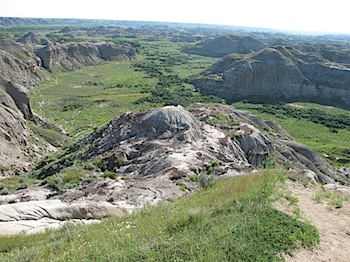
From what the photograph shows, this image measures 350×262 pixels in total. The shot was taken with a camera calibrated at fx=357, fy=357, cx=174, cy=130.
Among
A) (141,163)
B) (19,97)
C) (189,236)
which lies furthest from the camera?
(19,97)

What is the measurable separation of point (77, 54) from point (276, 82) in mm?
69973

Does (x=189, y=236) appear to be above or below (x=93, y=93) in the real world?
above

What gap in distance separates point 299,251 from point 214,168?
1324 cm

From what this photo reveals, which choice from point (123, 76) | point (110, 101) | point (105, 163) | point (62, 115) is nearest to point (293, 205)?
point (105, 163)

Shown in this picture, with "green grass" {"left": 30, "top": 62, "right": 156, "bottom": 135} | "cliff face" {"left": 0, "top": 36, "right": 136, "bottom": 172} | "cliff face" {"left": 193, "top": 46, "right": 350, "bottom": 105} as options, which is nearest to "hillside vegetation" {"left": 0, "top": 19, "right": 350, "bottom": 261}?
"green grass" {"left": 30, "top": 62, "right": 156, "bottom": 135}

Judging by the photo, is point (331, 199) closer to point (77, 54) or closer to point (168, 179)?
point (168, 179)

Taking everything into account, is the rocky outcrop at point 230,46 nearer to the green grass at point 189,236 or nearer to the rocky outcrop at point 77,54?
the rocky outcrop at point 77,54

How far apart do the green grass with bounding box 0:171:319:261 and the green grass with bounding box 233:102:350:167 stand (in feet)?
161

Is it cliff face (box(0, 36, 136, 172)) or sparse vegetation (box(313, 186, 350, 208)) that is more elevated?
sparse vegetation (box(313, 186, 350, 208))

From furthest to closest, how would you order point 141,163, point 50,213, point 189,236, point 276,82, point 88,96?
point 276,82 < point 88,96 < point 141,163 < point 50,213 < point 189,236

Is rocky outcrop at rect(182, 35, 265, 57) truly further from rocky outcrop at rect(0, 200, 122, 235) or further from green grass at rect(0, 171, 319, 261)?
green grass at rect(0, 171, 319, 261)

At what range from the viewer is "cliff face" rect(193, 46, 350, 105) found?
98.2 m

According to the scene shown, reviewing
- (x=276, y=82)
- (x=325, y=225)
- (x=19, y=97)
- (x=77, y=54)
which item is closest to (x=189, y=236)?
(x=325, y=225)

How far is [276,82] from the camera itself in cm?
9975
